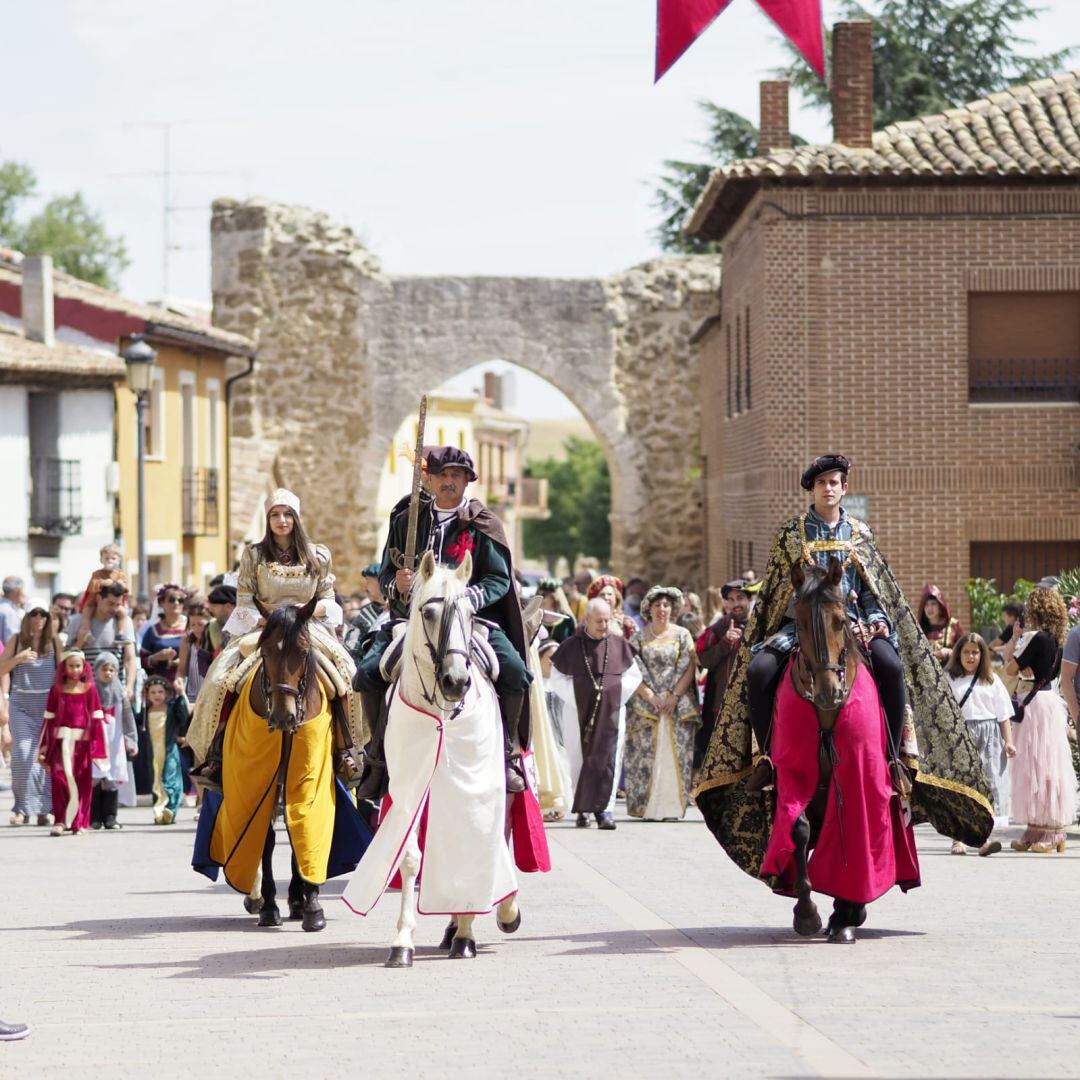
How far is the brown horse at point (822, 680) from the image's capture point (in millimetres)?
10016

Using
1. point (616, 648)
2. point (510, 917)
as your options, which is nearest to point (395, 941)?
point (510, 917)

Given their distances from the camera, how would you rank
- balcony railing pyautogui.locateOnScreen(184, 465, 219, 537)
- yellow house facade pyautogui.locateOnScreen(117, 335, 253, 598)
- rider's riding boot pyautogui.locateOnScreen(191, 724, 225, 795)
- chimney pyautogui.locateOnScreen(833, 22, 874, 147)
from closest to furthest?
rider's riding boot pyautogui.locateOnScreen(191, 724, 225, 795)
chimney pyautogui.locateOnScreen(833, 22, 874, 147)
yellow house facade pyautogui.locateOnScreen(117, 335, 253, 598)
balcony railing pyautogui.locateOnScreen(184, 465, 219, 537)

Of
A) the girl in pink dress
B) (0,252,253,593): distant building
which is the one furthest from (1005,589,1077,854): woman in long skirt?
(0,252,253,593): distant building

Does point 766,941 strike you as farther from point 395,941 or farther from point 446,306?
point 446,306

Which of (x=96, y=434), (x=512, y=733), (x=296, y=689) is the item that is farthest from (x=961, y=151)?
(x=512, y=733)

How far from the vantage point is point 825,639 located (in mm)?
10016

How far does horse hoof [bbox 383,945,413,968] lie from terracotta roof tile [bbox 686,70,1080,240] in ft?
60.5

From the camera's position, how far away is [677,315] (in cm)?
4384

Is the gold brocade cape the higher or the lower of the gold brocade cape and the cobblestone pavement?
the higher

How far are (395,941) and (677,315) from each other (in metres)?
35.0

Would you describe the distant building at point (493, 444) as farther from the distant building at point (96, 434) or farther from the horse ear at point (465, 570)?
the horse ear at point (465, 570)

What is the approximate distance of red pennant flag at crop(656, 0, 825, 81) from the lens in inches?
422

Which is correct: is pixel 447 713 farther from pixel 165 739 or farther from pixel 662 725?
pixel 165 739

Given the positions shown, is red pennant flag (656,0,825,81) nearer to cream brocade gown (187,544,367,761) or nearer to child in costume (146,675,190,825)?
cream brocade gown (187,544,367,761)
